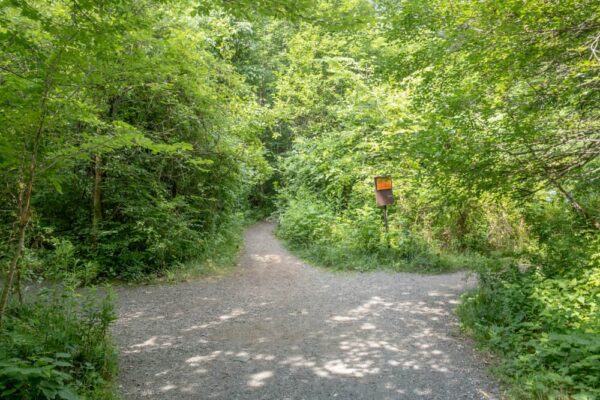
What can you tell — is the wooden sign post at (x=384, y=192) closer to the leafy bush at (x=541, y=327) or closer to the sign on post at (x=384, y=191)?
the sign on post at (x=384, y=191)

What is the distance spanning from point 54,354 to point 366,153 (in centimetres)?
1118

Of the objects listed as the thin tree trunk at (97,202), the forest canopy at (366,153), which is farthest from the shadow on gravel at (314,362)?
the thin tree trunk at (97,202)

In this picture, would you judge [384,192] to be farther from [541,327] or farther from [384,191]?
[541,327]

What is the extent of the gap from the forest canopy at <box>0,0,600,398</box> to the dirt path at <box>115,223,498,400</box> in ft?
2.35

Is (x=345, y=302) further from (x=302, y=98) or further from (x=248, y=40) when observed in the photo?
(x=248, y=40)

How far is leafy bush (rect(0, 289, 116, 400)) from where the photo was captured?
118 inches

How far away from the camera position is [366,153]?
13758 millimetres

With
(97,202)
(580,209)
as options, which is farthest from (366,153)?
(97,202)

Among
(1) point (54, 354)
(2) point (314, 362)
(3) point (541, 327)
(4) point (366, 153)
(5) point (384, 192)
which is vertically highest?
(4) point (366, 153)

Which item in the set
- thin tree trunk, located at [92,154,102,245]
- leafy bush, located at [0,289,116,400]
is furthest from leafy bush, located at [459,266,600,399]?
thin tree trunk, located at [92,154,102,245]

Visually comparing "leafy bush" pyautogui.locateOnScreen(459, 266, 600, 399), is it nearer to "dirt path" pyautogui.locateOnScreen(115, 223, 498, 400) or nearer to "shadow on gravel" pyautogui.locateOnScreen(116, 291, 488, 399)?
"dirt path" pyautogui.locateOnScreen(115, 223, 498, 400)

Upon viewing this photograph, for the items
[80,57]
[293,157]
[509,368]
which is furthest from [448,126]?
[293,157]

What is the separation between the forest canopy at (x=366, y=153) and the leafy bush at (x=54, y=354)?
54cm

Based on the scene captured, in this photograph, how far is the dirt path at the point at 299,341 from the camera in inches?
175
